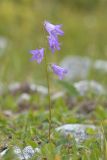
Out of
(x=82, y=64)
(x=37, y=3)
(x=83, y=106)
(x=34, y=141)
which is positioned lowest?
(x=34, y=141)

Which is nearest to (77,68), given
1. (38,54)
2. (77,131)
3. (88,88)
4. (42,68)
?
(42,68)

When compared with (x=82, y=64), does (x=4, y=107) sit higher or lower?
lower

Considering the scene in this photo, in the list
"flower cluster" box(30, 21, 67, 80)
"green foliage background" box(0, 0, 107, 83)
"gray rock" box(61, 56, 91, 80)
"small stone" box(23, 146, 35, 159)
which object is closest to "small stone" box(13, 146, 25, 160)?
"small stone" box(23, 146, 35, 159)

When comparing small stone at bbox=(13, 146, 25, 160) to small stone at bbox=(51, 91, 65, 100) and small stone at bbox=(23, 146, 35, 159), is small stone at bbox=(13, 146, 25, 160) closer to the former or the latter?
small stone at bbox=(23, 146, 35, 159)

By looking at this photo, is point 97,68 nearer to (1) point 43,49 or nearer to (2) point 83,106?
(2) point 83,106

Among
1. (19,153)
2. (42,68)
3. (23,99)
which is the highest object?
(42,68)

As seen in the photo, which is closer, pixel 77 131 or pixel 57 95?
pixel 77 131

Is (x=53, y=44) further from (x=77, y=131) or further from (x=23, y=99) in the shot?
(x=23, y=99)

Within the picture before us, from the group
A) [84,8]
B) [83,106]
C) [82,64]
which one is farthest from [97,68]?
[84,8]
